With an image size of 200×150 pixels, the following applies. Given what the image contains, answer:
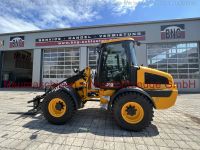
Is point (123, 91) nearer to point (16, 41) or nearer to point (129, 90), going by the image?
point (129, 90)

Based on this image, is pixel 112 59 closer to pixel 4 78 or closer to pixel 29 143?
pixel 29 143

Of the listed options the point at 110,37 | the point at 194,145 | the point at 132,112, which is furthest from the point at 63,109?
the point at 110,37

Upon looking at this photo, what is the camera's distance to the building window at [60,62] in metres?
19.6

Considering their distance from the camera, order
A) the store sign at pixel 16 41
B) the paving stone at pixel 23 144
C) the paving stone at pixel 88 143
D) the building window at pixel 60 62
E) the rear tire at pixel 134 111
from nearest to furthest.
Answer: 1. the paving stone at pixel 23 144
2. the paving stone at pixel 88 143
3. the rear tire at pixel 134 111
4. the building window at pixel 60 62
5. the store sign at pixel 16 41

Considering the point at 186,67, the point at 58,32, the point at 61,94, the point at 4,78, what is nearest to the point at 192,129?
the point at 61,94

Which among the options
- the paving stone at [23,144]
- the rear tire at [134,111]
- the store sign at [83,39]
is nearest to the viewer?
the paving stone at [23,144]

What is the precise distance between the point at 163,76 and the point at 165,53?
13117 millimetres

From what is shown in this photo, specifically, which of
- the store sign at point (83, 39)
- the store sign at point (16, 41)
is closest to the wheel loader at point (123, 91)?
the store sign at point (83, 39)

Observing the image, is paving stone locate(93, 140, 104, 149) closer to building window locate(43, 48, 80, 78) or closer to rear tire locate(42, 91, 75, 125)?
rear tire locate(42, 91, 75, 125)

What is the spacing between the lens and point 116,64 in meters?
5.51

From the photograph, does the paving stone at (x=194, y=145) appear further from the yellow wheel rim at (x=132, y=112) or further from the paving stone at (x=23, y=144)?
the paving stone at (x=23, y=144)

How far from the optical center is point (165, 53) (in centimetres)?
1731

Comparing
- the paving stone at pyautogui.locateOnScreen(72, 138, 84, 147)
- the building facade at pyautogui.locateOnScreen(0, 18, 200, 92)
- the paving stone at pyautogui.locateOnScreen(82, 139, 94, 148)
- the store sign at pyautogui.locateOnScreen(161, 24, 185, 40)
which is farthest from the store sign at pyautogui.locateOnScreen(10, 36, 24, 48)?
the paving stone at pyautogui.locateOnScreen(82, 139, 94, 148)

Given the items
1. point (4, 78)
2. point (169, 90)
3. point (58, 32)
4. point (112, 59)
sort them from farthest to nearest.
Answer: point (4, 78), point (58, 32), point (112, 59), point (169, 90)
